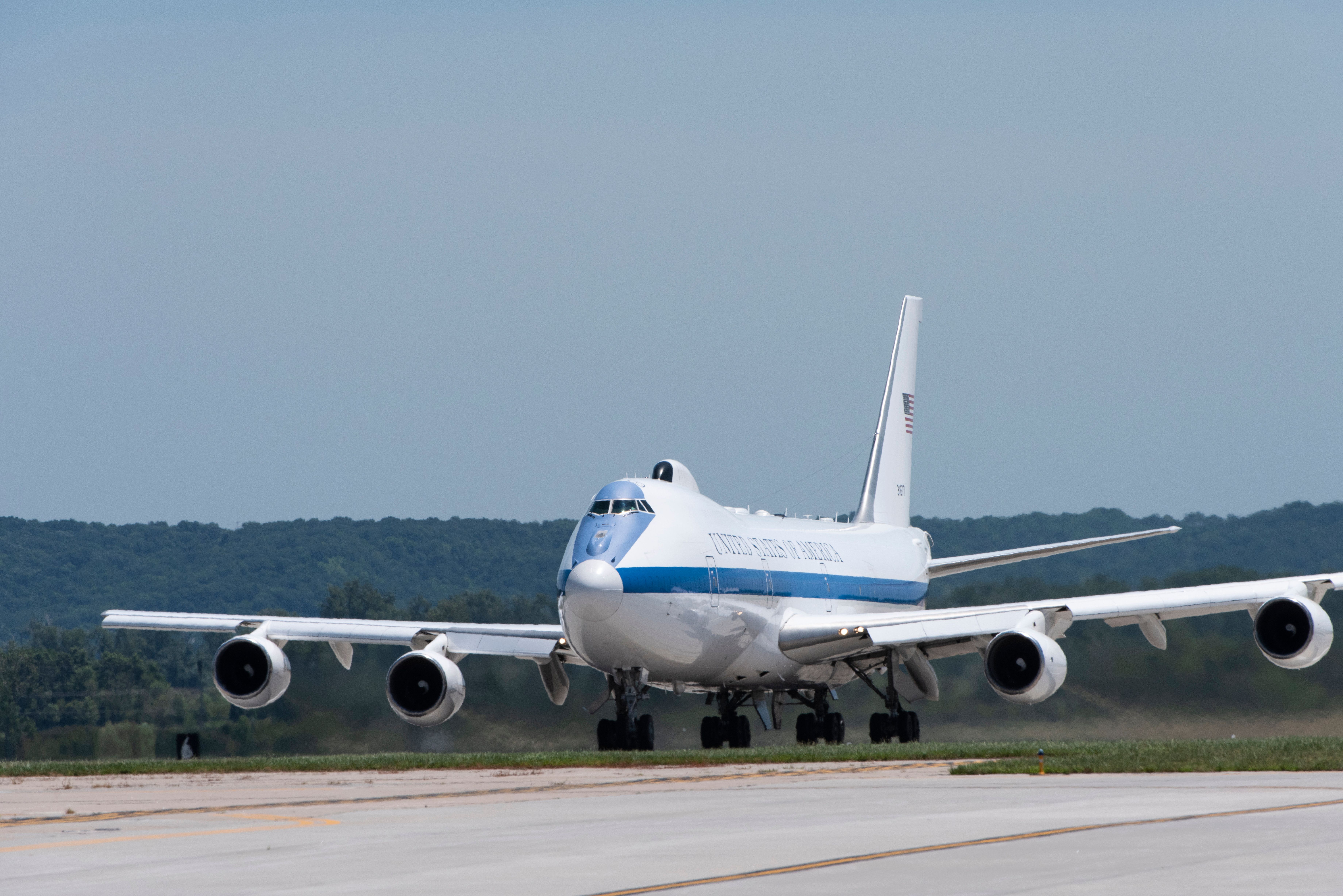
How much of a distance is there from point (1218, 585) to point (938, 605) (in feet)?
43.3

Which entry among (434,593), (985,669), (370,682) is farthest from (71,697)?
(434,593)

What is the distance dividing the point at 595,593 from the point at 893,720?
858 centimetres

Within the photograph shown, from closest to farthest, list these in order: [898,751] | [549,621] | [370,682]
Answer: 1. [898,751]
2. [370,682]
3. [549,621]

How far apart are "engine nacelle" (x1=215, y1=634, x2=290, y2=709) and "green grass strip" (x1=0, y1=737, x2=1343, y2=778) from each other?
1.37 m

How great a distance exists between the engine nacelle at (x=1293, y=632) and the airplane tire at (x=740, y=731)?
9.54 metres

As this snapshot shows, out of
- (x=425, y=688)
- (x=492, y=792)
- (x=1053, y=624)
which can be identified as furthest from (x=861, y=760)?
(x=425, y=688)

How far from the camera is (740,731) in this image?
3388cm

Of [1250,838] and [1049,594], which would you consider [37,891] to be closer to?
[1250,838]

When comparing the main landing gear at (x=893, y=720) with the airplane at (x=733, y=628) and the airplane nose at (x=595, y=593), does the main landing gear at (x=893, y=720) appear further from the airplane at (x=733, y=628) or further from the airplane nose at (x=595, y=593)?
the airplane nose at (x=595, y=593)

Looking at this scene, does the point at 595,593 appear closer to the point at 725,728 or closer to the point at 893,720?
the point at 725,728

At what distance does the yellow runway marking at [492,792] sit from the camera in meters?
16.6

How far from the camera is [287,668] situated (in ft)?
102

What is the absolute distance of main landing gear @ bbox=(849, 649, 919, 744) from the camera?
33781 millimetres

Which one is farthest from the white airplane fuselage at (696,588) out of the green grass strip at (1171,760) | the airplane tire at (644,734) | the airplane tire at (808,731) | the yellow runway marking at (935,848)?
the yellow runway marking at (935,848)
